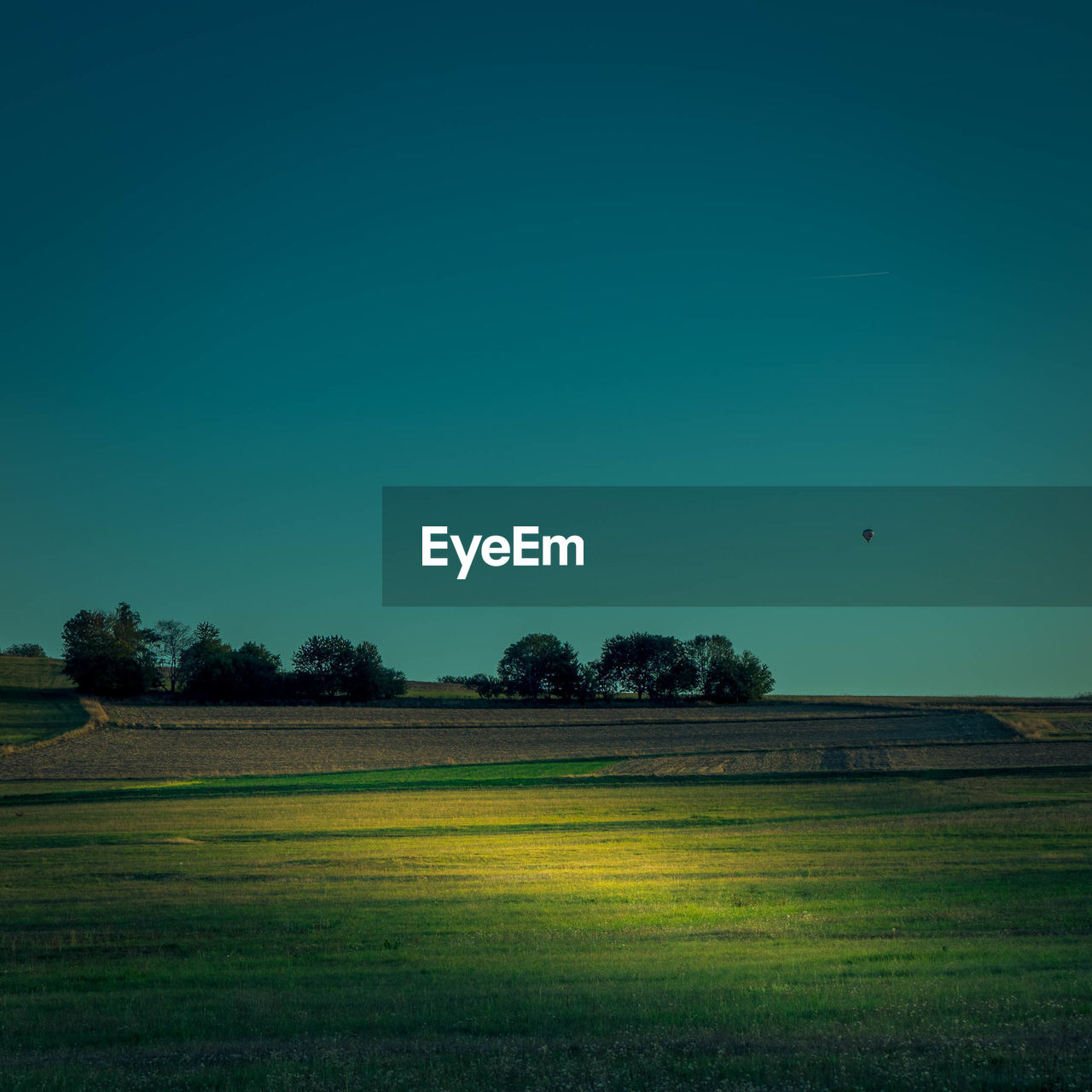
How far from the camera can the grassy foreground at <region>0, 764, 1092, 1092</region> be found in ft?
31.1

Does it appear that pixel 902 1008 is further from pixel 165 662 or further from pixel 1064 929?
pixel 165 662

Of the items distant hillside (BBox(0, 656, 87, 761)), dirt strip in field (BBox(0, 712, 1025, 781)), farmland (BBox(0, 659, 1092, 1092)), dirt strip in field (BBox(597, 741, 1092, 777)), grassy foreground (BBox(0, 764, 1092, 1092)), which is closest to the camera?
grassy foreground (BBox(0, 764, 1092, 1092))

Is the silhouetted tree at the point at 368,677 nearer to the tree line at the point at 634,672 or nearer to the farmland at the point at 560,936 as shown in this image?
the tree line at the point at 634,672

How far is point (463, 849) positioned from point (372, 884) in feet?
20.5

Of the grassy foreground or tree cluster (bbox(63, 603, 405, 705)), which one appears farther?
tree cluster (bbox(63, 603, 405, 705))

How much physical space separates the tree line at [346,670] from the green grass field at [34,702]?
4340mm

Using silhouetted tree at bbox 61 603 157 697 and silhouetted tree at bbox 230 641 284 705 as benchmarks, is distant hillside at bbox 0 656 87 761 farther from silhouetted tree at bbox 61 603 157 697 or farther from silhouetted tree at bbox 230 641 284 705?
silhouetted tree at bbox 230 641 284 705

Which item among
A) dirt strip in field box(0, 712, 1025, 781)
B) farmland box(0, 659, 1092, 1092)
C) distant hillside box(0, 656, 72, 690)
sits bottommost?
dirt strip in field box(0, 712, 1025, 781)

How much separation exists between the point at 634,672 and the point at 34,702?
254ft

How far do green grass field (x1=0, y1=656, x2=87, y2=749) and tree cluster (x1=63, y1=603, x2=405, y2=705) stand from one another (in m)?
4.34

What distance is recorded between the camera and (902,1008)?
11141mm

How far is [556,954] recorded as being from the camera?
15.6 m

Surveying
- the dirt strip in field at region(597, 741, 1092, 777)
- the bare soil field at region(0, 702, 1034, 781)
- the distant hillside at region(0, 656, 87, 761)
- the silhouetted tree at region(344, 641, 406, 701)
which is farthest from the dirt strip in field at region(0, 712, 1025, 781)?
the silhouetted tree at region(344, 641, 406, 701)

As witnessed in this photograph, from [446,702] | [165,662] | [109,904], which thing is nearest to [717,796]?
[109,904]
